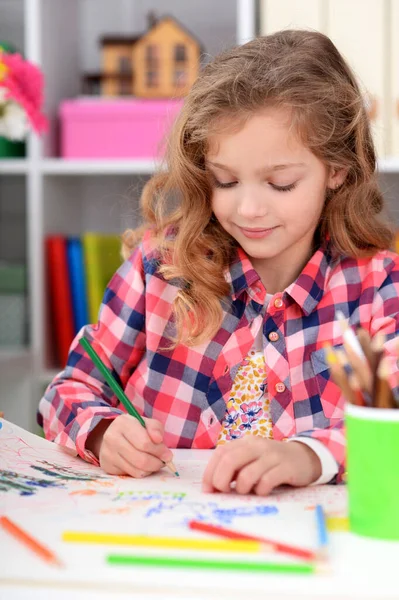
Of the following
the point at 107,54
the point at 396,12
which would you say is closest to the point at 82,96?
the point at 107,54

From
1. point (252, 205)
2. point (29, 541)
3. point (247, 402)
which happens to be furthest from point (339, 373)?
point (247, 402)

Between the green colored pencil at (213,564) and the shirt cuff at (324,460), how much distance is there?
10.1 inches

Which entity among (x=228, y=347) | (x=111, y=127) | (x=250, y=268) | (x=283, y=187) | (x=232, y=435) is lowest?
(x=232, y=435)

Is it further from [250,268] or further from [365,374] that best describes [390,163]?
[365,374]

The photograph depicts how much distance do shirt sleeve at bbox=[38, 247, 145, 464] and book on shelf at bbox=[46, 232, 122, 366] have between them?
0.89 metres

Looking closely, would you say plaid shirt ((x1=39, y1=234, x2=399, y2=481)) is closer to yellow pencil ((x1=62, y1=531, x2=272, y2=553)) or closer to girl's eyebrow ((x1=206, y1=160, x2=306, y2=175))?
girl's eyebrow ((x1=206, y1=160, x2=306, y2=175))

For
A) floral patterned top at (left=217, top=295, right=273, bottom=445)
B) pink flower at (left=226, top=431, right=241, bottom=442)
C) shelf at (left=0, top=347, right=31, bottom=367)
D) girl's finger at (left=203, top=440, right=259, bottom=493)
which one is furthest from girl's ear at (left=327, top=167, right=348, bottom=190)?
shelf at (left=0, top=347, right=31, bottom=367)

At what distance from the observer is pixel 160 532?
0.64m

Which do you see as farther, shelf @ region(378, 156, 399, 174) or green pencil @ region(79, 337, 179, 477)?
shelf @ region(378, 156, 399, 174)

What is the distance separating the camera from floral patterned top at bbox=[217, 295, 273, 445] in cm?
113

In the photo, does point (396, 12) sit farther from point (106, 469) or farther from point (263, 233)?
point (106, 469)

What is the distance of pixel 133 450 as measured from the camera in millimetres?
880

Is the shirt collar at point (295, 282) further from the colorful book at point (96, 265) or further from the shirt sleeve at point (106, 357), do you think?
the colorful book at point (96, 265)

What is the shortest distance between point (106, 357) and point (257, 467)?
44 centimetres
